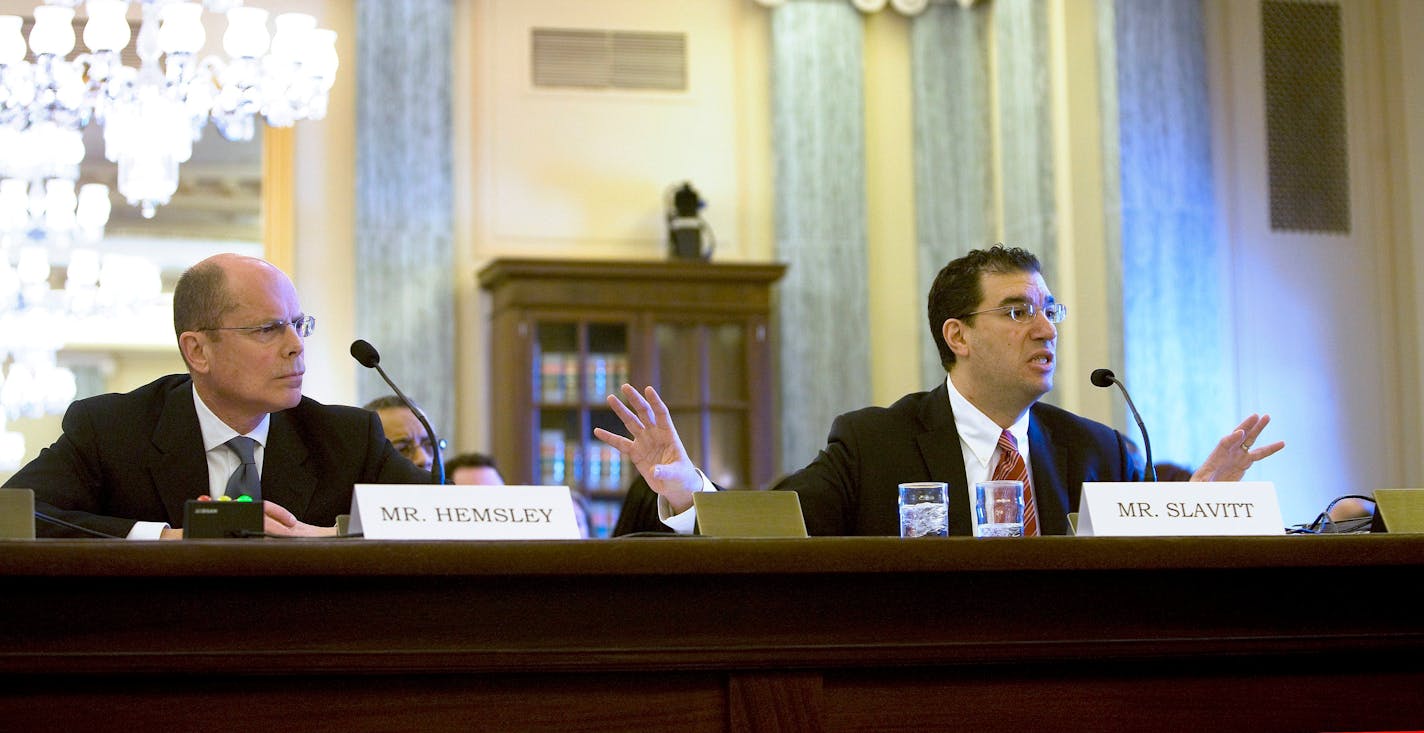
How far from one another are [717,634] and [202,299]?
1.35m

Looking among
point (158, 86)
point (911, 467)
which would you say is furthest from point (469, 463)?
point (911, 467)

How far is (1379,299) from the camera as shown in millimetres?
6688

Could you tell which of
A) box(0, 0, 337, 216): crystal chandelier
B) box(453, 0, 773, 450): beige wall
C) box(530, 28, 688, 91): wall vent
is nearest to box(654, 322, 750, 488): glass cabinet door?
box(453, 0, 773, 450): beige wall

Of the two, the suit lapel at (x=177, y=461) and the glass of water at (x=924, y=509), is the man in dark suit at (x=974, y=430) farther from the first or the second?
the suit lapel at (x=177, y=461)

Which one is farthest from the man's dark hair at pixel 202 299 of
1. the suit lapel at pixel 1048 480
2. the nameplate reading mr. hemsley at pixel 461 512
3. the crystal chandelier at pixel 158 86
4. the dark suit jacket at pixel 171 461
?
the crystal chandelier at pixel 158 86

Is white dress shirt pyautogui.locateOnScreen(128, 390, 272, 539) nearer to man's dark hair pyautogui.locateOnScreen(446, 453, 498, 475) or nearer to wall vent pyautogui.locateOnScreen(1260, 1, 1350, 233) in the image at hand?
man's dark hair pyautogui.locateOnScreen(446, 453, 498, 475)

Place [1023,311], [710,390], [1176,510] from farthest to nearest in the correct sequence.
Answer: [710,390], [1023,311], [1176,510]

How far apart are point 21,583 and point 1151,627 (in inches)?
53.0

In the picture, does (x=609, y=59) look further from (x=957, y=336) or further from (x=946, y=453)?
(x=946, y=453)

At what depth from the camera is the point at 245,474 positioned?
274 cm

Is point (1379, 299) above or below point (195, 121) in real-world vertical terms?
below

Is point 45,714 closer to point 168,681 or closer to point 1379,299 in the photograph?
point 168,681

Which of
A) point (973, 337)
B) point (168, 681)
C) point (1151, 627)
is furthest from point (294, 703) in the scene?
point (973, 337)

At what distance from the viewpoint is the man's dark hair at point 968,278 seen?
3.13m
